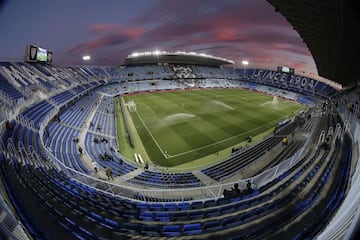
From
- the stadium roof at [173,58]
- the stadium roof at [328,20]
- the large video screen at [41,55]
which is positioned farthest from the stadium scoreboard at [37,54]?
the stadium roof at [328,20]

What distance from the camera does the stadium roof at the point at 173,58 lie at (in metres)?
66.3

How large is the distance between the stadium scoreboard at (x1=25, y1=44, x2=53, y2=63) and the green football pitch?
1963 centimetres

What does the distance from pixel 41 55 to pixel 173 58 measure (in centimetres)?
4288

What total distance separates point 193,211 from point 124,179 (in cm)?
833

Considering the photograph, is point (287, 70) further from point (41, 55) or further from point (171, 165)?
point (41, 55)

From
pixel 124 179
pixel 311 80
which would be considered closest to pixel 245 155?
pixel 124 179

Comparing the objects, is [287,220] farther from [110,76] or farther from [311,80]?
[311,80]

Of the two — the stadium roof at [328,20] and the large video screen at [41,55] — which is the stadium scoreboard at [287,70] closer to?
the stadium roof at [328,20]

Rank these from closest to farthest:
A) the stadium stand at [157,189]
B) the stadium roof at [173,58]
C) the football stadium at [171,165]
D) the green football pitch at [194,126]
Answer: the stadium stand at [157,189] → the football stadium at [171,165] → the green football pitch at [194,126] → the stadium roof at [173,58]

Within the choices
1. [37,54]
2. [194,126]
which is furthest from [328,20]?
[37,54]

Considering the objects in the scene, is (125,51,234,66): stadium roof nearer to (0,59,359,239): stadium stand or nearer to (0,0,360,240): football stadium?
(0,0,360,240): football stadium

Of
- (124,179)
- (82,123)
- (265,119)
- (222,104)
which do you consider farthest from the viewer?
(222,104)

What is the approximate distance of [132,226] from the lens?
20.6 feet

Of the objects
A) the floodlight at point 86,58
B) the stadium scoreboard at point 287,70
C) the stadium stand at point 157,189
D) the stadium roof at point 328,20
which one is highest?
the stadium scoreboard at point 287,70
